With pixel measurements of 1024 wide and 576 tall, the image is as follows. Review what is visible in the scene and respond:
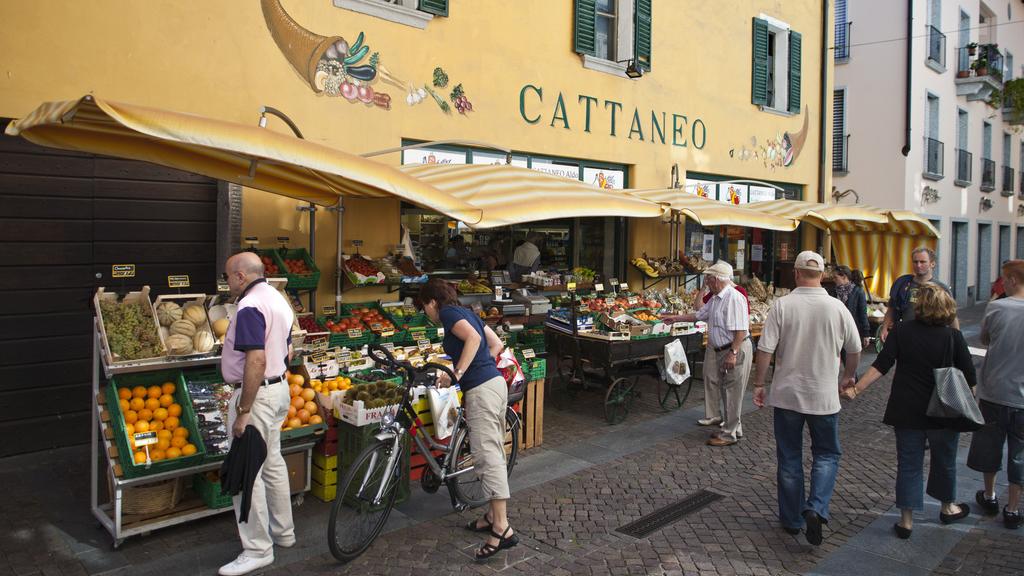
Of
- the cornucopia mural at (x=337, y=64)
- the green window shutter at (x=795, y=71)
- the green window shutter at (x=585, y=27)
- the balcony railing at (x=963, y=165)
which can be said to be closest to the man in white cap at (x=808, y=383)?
the cornucopia mural at (x=337, y=64)

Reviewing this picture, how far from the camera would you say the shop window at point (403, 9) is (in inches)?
314

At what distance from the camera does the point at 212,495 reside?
15.8 feet

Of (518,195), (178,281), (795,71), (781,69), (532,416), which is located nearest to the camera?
(178,281)

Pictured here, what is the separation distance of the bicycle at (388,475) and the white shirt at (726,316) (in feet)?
10.3

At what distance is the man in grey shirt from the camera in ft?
16.3

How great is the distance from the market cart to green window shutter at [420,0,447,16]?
13.2ft

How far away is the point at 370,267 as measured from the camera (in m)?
7.86

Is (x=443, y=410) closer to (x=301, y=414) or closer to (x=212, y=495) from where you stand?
(x=301, y=414)

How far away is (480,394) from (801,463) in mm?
2203

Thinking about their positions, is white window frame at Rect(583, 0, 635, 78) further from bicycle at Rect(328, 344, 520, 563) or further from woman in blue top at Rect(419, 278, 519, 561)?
bicycle at Rect(328, 344, 520, 563)

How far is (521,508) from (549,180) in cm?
347

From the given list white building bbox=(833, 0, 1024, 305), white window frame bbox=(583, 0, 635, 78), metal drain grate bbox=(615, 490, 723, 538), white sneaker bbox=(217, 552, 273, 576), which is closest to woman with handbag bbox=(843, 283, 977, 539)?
metal drain grate bbox=(615, 490, 723, 538)

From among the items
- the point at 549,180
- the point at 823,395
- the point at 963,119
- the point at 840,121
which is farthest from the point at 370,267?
the point at 963,119

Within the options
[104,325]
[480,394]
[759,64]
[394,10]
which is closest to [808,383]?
[480,394]
